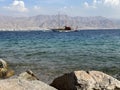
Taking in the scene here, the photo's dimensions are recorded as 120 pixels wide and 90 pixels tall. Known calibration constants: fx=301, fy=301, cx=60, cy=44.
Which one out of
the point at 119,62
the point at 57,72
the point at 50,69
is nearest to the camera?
the point at 57,72

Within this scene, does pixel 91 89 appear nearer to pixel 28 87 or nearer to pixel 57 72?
pixel 28 87

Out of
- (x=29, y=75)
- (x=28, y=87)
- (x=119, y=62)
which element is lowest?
(x=119, y=62)

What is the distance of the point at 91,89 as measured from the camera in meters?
13.2

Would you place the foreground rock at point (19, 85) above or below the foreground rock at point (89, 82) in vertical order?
above

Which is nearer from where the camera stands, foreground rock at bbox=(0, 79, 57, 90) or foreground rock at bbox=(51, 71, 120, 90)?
foreground rock at bbox=(0, 79, 57, 90)

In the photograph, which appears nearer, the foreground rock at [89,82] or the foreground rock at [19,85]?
the foreground rock at [19,85]

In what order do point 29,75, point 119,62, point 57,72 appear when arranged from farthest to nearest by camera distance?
point 119,62
point 57,72
point 29,75

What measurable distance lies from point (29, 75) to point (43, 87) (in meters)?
5.68

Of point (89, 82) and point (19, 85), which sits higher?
point (19, 85)

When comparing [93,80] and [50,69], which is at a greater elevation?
[93,80]

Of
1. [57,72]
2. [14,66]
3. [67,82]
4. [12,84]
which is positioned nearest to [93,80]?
[67,82]

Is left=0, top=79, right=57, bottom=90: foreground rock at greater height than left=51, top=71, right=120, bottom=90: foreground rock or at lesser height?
greater

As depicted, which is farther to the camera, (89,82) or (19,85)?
(89,82)

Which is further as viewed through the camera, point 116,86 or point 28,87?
point 116,86
